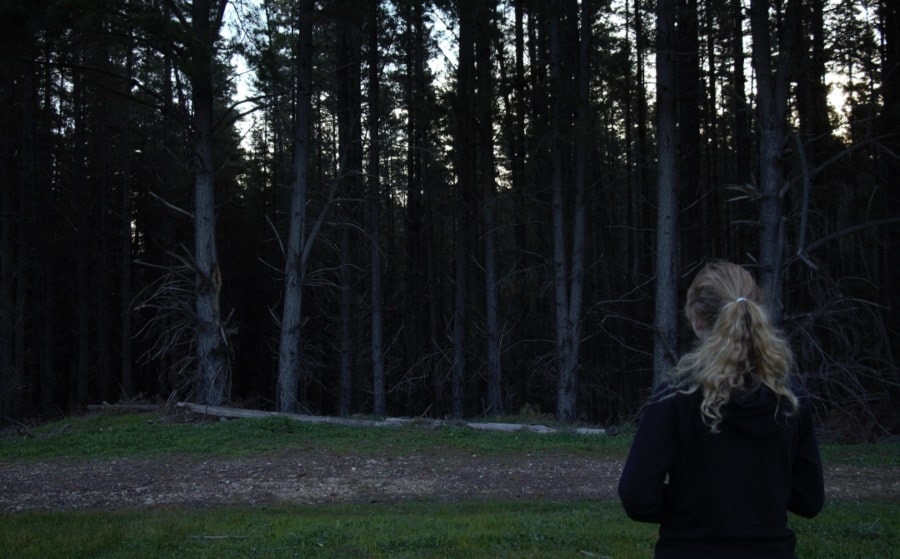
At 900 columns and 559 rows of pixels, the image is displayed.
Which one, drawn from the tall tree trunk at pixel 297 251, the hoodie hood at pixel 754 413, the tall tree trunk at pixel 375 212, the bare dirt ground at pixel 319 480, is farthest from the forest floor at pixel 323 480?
the tall tree trunk at pixel 375 212

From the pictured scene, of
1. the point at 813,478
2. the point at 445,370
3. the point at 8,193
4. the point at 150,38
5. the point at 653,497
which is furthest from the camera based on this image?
the point at 445,370

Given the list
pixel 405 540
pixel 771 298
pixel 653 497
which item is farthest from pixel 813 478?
pixel 771 298

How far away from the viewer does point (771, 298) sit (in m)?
12.3

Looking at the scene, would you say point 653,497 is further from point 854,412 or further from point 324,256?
point 324,256

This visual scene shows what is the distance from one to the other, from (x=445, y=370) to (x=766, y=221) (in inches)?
559

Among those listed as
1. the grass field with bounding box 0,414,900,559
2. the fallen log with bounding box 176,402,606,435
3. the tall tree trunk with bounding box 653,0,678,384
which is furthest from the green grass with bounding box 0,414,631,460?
the grass field with bounding box 0,414,900,559

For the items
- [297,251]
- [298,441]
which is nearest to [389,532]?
[298,441]

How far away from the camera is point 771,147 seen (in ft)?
41.1

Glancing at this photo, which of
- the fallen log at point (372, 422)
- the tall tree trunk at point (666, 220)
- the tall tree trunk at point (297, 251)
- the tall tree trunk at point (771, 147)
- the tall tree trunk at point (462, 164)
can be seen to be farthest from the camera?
the tall tree trunk at point (462, 164)

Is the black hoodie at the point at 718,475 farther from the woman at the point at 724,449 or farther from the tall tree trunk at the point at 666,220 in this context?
the tall tree trunk at the point at 666,220

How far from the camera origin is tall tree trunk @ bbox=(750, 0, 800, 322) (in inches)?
489

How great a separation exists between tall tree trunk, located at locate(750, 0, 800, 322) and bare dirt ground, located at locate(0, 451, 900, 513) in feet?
11.2

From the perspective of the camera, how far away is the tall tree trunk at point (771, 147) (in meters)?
12.4

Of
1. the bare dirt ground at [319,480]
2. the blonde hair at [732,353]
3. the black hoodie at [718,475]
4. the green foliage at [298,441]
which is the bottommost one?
the bare dirt ground at [319,480]
